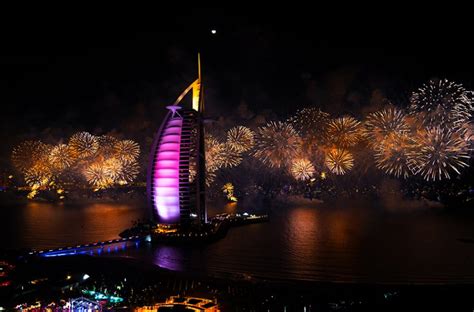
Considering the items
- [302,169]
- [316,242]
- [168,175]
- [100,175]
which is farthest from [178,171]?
[100,175]

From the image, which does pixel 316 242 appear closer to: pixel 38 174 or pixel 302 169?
pixel 302 169

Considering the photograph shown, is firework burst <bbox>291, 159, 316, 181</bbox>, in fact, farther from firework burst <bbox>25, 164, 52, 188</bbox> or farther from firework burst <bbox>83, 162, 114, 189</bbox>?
firework burst <bbox>25, 164, 52, 188</bbox>

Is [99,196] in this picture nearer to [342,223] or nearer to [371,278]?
[342,223]

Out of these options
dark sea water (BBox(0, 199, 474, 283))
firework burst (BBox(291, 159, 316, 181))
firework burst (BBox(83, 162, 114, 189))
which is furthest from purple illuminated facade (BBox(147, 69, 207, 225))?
firework burst (BBox(83, 162, 114, 189))

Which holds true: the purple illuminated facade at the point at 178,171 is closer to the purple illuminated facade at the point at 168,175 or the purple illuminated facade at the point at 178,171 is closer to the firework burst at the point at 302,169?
the purple illuminated facade at the point at 168,175

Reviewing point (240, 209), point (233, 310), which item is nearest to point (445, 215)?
point (240, 209)

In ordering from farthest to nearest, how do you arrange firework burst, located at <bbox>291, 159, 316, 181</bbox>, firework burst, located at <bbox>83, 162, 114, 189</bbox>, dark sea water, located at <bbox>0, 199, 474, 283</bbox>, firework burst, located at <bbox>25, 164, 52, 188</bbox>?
firework burst, located at <bbox>25, 164, 52, 188</bbox> → firework burst, located at <bbox>83, 162, 114, 189</bbox> → firework burst, located at <bbox>291, 159, 316, 181</bbox> → dark sea water, located at <bbox>0, 199, 474, 283</bbox>
